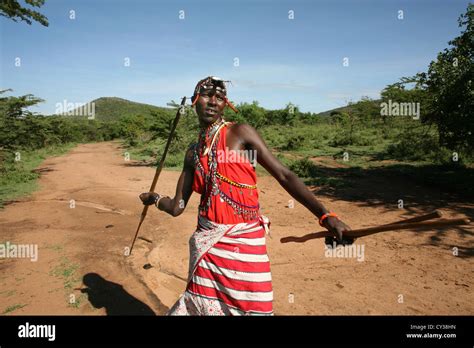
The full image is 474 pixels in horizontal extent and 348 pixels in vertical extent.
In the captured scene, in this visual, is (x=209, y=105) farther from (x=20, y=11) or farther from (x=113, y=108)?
(x=113, y=108)

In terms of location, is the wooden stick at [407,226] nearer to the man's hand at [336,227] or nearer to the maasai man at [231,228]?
the man's hand at [336,227]

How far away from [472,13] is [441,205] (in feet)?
17.0

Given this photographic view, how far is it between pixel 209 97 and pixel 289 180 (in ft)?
2.44

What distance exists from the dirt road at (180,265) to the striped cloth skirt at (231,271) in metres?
1.82

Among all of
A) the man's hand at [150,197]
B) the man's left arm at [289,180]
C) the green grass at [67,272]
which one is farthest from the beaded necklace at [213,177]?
the green grass at [67,272]

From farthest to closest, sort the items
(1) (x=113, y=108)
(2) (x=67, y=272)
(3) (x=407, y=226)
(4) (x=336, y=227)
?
(1) (x=113, y=108)
(2) (x=67, y=272)
(4) (x=336, y=227)
(3) (x=407, y=226)

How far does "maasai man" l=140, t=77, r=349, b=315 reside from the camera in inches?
74.9

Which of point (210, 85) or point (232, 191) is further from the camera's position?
point (210, 85)

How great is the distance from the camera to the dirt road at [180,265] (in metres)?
3.69

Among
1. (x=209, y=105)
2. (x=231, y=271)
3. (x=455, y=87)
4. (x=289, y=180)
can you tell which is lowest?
(x=231, y=271)

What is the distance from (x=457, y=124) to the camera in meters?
8.55

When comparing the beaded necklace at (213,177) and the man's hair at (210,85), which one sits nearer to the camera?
the beaded necklace at (213,177)

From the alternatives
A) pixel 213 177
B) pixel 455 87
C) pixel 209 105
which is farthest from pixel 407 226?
pixel 455 87

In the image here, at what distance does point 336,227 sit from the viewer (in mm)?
1715
